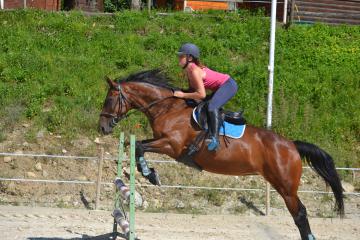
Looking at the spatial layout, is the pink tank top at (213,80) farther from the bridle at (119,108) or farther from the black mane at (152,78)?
the bridle at (119,108)

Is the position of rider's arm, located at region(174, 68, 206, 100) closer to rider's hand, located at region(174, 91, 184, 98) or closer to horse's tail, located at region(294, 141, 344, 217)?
rider's hand, located at region(174, 91, 184, 98)

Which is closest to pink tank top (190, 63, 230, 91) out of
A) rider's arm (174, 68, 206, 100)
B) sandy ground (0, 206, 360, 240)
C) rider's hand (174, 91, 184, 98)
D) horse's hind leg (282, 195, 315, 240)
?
rider's arm (174, 68, 206, 100)

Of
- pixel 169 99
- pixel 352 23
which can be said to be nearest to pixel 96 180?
pixel 169 99

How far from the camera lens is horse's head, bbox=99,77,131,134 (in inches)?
336

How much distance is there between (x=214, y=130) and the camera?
27.5 feet

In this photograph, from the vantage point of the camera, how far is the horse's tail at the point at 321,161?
9.12 meters

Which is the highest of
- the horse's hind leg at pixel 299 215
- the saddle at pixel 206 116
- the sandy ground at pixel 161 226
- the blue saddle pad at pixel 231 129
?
the saddle at pixel 206 116

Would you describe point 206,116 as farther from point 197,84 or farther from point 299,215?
point 299,215

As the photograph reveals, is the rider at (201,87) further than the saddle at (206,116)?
No

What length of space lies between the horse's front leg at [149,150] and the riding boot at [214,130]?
0.57 m

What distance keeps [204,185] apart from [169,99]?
193 inches

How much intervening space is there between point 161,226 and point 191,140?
3022mm

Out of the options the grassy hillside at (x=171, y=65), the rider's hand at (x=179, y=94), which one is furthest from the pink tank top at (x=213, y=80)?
the grassy hillside at (x=171, y=65)

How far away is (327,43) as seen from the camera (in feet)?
60.6
